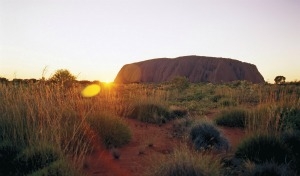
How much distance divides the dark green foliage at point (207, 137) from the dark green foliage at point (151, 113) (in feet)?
9.81

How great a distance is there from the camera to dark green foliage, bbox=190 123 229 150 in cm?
668

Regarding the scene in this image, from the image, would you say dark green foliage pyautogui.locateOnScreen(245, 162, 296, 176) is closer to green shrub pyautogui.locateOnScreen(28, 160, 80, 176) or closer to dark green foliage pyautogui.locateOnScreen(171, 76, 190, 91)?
green shrub pyautogui.locateOnScreen(28, 160, 80, 176)

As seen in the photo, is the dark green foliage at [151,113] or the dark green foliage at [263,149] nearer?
the dark green foliage at [263,149]

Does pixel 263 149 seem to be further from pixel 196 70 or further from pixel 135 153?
pixel 196 70

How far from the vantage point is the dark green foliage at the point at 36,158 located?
14.7 ft

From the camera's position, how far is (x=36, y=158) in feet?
15.0

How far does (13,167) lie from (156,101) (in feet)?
25.2

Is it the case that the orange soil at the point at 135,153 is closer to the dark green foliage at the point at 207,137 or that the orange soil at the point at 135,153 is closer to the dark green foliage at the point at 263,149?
the dark green foliage at the point at 207,137

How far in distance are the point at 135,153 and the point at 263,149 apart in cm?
236

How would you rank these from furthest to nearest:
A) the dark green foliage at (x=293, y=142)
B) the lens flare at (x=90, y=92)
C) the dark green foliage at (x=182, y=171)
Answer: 1. the lens flare at (x=90, y=92)
2. the dark green foliage at (x=293, y=142)
3. the dark green foliage at (x=182, y=171)

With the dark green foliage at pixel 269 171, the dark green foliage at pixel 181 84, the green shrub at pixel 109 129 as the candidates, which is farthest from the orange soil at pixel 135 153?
the dark green foliage at pixel 181 84

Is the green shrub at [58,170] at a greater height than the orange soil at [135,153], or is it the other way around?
the green shrub at [58,170]

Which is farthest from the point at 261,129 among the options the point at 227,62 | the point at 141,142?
the point at 227,62

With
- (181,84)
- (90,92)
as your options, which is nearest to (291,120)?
(90,92)
